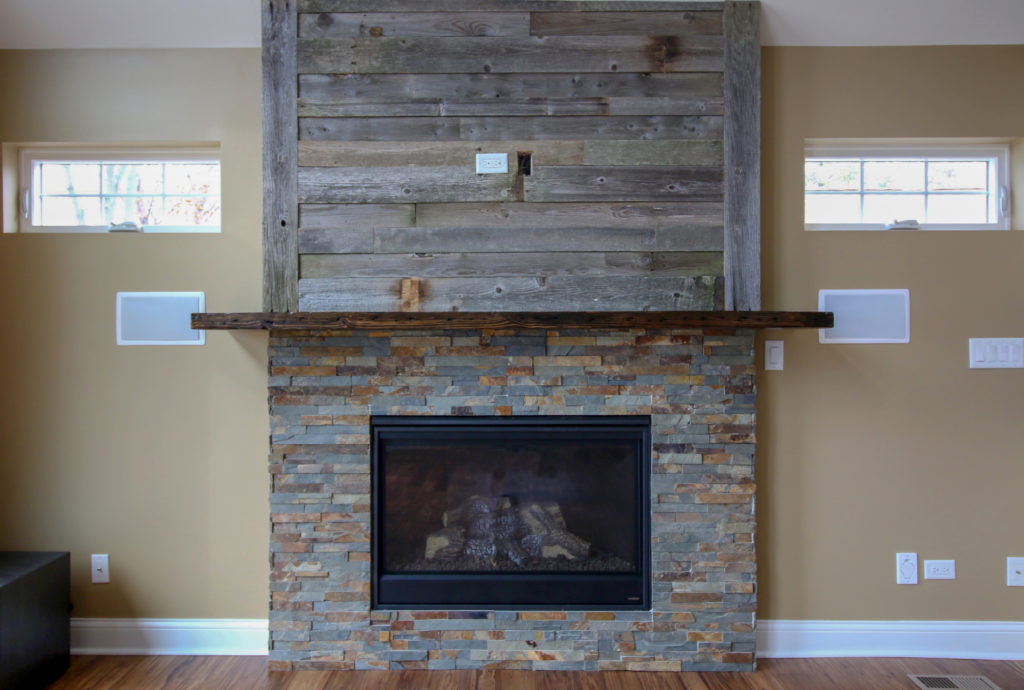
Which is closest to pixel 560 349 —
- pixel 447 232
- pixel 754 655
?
pixel 447 232

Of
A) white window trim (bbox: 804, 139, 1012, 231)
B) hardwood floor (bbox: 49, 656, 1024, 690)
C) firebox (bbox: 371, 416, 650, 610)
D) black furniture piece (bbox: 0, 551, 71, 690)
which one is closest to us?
black furniture piece (bbox: 0, 551, 71, 690)

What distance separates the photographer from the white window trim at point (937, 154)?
94.0 inches

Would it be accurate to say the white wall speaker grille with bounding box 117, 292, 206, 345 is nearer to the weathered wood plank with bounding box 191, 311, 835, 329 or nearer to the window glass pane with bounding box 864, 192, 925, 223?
the weathered wood plank with bounding box 191, 311, 835, 329

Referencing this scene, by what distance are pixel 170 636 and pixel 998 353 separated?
3.38 metres

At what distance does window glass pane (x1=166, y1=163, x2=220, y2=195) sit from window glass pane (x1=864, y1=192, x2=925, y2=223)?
265cm

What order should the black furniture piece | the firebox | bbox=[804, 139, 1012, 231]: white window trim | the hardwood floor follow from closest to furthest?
1. the black furniture piece
2. the hardwood floor
3. the firebox
4. bbox=[804, 139, 1012, 231]: white window trim

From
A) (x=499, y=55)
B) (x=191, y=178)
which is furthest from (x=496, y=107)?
(x=191, y=178)

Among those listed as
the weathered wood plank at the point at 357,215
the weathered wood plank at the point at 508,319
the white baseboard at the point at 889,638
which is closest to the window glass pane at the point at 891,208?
the weathered wood plank at the point at 508,319

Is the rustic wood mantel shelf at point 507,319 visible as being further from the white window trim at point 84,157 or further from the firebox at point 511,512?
the white window trim at point 84,157

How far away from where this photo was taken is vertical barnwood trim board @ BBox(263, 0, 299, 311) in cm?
218

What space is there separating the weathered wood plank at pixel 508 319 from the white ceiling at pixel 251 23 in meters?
1.10

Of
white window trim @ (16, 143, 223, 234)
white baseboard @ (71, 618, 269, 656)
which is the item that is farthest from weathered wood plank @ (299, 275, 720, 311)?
white baseboard @ (71, 618, 269, 656)

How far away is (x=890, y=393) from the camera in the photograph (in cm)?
231

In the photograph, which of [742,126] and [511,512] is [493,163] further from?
[511,512]
